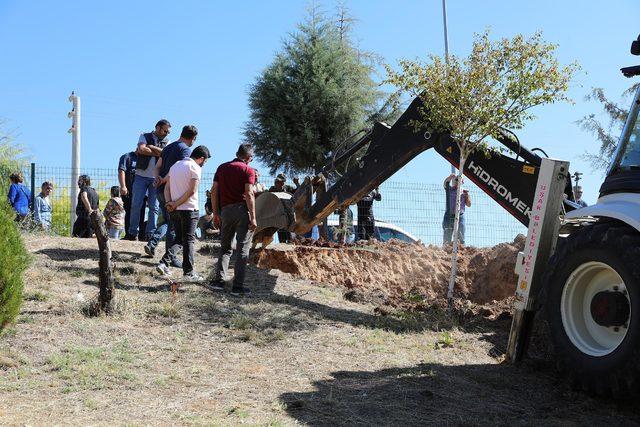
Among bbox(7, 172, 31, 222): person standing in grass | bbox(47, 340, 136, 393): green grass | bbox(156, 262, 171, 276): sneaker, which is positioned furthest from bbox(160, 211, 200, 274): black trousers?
bbox(7, 172, 31, 222): person standing in grass

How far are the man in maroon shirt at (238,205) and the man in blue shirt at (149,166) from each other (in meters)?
1.82

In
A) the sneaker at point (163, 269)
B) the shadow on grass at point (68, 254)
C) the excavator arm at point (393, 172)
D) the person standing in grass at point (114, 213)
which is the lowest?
the sneaker at point (163, 269)

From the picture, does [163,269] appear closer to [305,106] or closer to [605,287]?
[605,287]

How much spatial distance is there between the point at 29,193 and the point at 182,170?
6.72 metres

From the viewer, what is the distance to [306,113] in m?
21.9

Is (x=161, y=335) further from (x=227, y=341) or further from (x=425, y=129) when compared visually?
(x=425, y=129)

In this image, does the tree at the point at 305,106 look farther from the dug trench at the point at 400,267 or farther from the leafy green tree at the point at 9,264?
the leafy green tree at the point at 9,264

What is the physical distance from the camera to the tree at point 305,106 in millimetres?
21969

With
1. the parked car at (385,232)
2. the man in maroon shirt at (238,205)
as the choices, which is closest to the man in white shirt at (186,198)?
the man in maroon shirt at (238,205)

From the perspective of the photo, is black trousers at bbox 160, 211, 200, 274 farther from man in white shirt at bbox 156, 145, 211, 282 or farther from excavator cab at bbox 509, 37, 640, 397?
excavator cab at bbox 509, 37, 640, 397

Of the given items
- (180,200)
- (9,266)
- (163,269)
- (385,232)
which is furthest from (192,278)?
(385,232)

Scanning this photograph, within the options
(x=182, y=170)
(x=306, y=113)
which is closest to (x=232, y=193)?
(x=182, y=170)

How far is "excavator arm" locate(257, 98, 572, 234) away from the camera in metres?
9.34

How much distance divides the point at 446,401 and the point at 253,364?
1.86 meters
